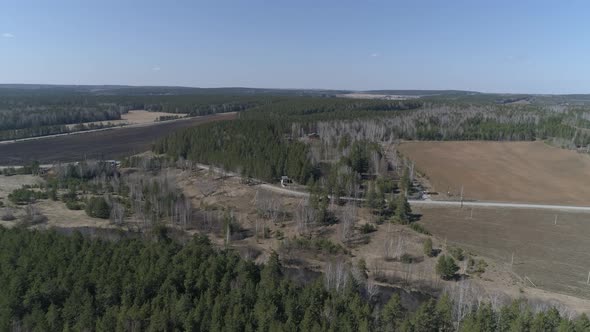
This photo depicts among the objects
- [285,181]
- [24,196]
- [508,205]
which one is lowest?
[508,205]

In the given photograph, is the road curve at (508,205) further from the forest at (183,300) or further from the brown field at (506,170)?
the forest at (183,300)

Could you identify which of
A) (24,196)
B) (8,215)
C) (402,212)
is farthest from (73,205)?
(402,212)

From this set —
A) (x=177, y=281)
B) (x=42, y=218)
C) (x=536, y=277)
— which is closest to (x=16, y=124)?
(x=42, y=218)

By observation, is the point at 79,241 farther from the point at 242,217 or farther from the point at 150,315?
the point at 242,217

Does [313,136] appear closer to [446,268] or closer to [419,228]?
[419,228]

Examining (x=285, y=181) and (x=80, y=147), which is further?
(x=80, y=147)

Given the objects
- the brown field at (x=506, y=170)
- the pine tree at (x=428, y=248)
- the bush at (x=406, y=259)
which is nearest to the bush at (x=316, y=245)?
the bush at (x=406, y=259)

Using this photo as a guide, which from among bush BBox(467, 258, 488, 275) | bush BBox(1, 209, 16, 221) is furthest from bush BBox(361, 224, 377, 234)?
bush BBox(1, 209, 16, 221)
